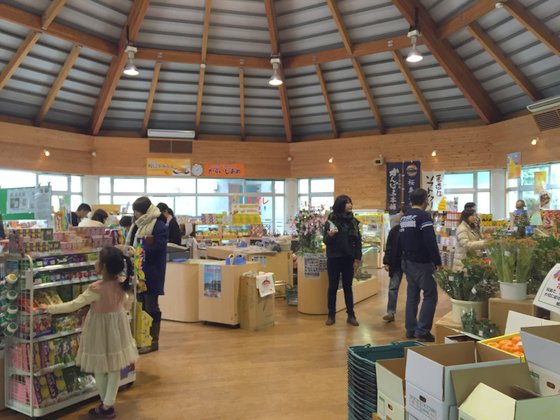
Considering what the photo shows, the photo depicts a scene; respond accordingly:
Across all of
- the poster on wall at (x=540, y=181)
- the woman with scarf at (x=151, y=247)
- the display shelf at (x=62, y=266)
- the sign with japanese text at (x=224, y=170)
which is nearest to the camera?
the display shelf at (x=62, y=266)

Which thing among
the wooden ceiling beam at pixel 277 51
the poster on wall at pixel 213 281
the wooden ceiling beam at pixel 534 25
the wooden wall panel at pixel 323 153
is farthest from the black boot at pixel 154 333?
the wooden wall panel at pixel 323 153

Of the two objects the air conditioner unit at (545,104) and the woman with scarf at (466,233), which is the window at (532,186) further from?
the woman with scarf at (466,233)

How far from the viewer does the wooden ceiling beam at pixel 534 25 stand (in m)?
8.23

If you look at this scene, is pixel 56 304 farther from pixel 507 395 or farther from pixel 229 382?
pixel 507 395

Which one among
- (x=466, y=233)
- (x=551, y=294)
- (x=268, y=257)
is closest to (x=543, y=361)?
(x=551, y=294)

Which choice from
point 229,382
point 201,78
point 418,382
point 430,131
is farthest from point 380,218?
point 418,382

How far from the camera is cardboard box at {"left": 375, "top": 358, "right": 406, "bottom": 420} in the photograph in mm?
1827

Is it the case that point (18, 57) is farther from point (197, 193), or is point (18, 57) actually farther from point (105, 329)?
point (105, 329)

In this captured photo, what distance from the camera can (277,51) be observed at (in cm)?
1109

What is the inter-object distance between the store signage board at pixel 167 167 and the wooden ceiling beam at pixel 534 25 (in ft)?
28.3

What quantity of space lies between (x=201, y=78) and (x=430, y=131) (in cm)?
604

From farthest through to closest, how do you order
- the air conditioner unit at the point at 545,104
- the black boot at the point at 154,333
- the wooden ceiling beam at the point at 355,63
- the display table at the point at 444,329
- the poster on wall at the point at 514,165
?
the poster on wall at the point at 514,165 < the wooden ceiling beam at the point at 355,63 < the air conditioner unit at the point at 545,104 < the black boot at the point at 154,333 < the display table at the point at 444,329

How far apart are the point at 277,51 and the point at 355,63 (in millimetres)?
1867

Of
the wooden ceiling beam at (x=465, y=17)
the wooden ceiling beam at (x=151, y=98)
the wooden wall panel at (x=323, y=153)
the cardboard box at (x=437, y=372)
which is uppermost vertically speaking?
the wooden ceiling beam at (x=465, y=17)
